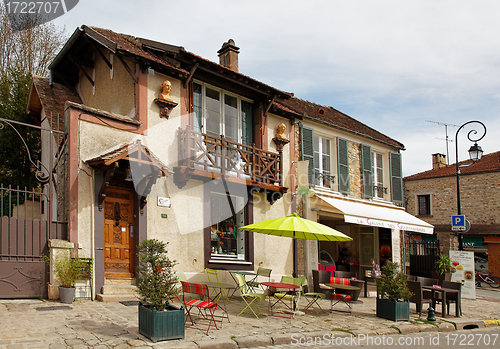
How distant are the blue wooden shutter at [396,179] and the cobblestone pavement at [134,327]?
7743 mm

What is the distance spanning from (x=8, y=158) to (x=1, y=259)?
22.5 feet

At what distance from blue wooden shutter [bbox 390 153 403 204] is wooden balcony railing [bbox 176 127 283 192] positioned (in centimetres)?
644

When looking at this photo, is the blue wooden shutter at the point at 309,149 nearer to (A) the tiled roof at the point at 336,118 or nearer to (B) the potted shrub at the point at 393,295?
(A) the tiled roof at the point at 336,118

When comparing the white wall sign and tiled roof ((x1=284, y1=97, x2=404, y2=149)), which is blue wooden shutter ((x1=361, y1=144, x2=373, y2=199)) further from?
the white wall sign

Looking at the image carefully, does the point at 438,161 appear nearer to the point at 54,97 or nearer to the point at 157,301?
the point at 54,97

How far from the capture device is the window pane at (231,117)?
38.4ft

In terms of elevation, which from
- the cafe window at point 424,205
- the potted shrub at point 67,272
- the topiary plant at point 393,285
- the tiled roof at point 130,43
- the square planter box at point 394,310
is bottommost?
the square planter box at point 394,310

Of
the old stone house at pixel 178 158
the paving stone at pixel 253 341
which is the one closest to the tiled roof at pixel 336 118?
the old stone house at pixel 178 158

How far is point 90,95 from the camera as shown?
11539 mm

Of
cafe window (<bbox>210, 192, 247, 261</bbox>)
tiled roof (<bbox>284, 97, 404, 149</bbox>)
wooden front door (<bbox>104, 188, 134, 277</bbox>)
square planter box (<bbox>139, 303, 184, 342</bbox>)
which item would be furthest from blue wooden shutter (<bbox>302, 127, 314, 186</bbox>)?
square planter box (<bbox>139, 303, 184, 342</bbox>)

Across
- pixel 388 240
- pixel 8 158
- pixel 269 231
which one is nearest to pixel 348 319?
pixel 269 231

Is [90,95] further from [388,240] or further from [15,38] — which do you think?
[388,240]

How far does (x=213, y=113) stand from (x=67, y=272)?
5479mm

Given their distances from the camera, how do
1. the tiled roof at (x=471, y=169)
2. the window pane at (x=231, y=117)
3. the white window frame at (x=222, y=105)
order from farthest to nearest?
1. the tiled roof at (x=471, y=169)
2. the window pane at (x=231, y=117)
3. the white window frame at (x=222, y=105)
